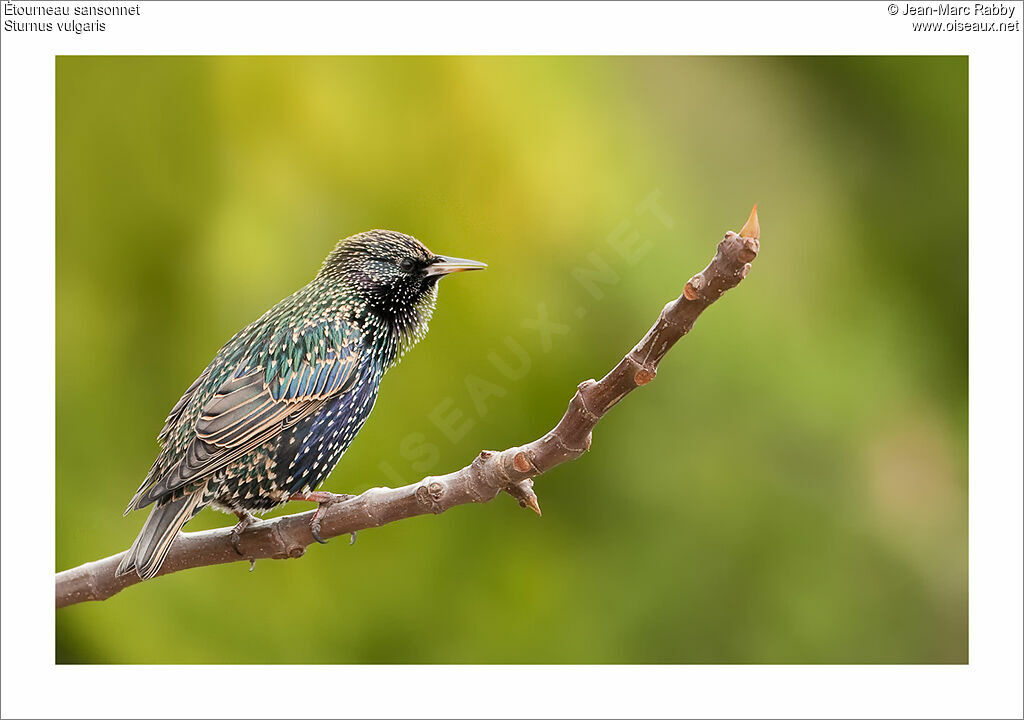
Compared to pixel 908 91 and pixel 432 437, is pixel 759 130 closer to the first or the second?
pixel 908 91

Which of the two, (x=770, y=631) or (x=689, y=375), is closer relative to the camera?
(x=770, y=631)

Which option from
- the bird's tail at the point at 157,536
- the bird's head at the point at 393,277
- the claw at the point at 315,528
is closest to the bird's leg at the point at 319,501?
the claw at the point at 315,528

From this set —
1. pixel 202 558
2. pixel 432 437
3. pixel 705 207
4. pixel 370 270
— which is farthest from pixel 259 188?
pixel 705 207

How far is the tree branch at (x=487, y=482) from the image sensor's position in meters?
1.83

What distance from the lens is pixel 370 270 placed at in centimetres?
272

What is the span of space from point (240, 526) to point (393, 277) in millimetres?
785

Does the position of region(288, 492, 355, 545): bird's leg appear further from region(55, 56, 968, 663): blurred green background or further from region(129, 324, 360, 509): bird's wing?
region(55, 56, 968, 663): blurred green background

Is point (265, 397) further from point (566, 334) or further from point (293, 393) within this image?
point (566, 334)

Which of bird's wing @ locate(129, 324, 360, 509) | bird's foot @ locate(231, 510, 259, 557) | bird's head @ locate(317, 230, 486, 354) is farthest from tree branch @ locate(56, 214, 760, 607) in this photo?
bird's head @ locate(317, 230, 486, 354)

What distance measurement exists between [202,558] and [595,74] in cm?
179

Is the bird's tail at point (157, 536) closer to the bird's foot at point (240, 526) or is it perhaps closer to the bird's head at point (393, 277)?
the bird's foot at point (240, 526)

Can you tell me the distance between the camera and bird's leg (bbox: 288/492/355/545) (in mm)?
2449

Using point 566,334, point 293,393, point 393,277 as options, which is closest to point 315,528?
point 293,393

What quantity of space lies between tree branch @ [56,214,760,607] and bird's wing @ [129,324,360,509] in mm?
222
